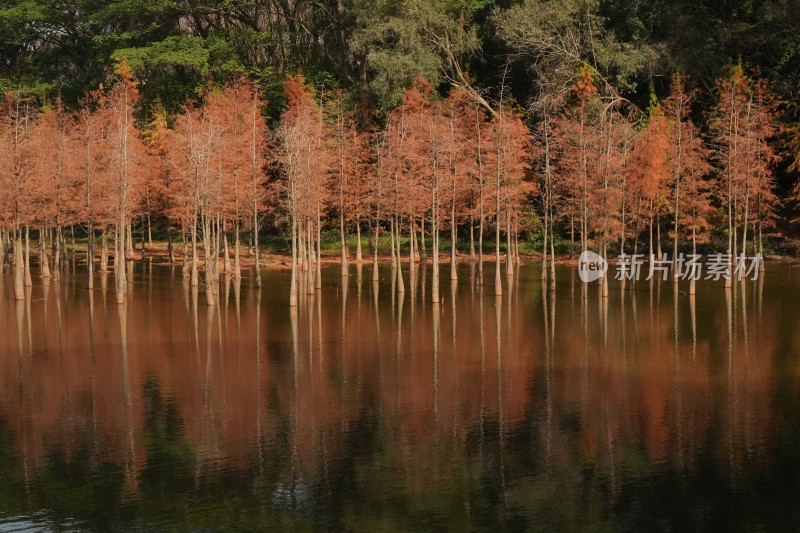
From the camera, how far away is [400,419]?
28.6m

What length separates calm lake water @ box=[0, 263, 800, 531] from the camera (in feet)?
70.6

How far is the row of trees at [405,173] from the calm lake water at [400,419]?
951 centimetres

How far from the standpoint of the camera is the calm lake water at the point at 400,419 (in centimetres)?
2153

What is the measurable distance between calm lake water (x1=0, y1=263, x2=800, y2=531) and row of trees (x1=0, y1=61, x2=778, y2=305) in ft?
31.2

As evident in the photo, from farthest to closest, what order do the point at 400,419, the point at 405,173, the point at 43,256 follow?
the point at 405,173, the point at 43,256, the point at 400,419

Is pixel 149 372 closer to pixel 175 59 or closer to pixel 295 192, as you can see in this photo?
pixel 295 192

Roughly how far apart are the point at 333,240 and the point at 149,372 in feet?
177

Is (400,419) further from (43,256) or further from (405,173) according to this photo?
(405,173)

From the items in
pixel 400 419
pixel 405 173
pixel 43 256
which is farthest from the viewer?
pixel 405 173

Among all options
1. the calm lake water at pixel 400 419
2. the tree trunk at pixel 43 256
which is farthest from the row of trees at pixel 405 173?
the calm lake water at pixel 400 419

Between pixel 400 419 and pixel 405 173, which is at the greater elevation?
pixel 405 173

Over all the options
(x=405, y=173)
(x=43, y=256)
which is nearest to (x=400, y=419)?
(x=43, y=256)

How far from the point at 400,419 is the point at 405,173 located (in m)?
44.6

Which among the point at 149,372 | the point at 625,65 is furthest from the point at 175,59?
the point at 149,372
